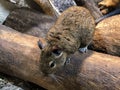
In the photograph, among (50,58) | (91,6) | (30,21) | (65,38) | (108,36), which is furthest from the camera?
(91,6)

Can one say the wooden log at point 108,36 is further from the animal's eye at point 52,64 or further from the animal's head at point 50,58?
the animal's eye at point 52,64

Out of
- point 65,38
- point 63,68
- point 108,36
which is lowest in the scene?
point 63,68

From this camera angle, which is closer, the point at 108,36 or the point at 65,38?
the point at 65,38

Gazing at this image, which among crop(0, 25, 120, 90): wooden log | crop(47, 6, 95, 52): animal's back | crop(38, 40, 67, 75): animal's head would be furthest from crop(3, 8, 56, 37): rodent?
crop(38, 40, 67, 75): animal's head

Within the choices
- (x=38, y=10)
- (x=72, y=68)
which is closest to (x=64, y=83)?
(x=72, y=68)

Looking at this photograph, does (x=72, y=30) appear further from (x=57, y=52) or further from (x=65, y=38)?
(x=57, y=52)

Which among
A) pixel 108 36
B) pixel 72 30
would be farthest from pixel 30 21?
pixel 72 30

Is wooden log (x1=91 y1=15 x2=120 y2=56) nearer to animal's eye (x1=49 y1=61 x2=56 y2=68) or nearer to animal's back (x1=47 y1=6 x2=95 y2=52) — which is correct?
animal's back (x1=47 y1=6 x2=95 y2=52)
